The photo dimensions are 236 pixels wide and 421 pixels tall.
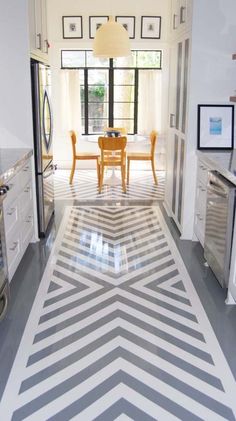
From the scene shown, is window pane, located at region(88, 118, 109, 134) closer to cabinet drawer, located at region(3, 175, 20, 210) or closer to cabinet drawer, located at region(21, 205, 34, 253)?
cabinet drawer, located at region(21, 205, 34, 253)

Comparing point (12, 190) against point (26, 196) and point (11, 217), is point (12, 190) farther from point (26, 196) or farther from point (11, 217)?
point (26, 196)

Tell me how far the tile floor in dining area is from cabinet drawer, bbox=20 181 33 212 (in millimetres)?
482

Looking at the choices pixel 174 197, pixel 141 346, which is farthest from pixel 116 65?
pixel 141 346

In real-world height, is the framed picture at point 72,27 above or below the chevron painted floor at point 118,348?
above

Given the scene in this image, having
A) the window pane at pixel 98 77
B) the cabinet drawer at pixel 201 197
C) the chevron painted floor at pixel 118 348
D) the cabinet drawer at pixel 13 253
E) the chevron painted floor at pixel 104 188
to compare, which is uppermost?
the window pane at pixel 98 77

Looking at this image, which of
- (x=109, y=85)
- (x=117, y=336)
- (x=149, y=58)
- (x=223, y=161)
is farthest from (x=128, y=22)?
(x=117, y=336)

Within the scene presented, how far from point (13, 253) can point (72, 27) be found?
5.57m

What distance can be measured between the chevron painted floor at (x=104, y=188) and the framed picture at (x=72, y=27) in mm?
2401

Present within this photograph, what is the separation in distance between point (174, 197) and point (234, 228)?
201 centimetres

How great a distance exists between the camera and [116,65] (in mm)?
7848

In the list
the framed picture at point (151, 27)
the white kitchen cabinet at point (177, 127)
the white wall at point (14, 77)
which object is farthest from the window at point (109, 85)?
the white wall at point (14, 77)

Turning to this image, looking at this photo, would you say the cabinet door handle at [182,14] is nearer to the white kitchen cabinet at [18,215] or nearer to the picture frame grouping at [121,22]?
the white kitchen cabinet at [18,215]

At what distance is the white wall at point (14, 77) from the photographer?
143 inches

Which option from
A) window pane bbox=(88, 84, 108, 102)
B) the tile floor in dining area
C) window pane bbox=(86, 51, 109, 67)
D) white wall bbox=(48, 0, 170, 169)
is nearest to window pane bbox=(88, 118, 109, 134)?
window pane bbox=(88, 84, 108, 102)
